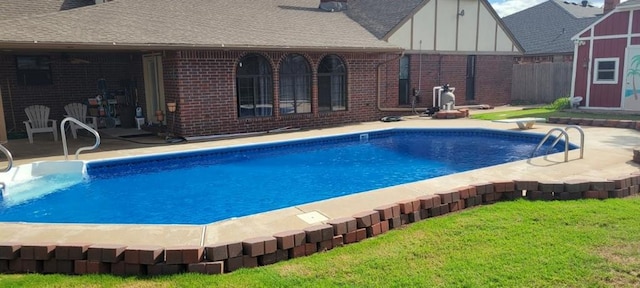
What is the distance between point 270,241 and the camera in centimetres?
462

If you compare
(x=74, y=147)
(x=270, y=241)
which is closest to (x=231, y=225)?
(x=270, y=241)

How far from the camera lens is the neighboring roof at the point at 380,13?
18.1 m

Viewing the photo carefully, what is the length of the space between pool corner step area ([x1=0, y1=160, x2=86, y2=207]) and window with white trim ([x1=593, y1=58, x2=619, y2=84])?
731 inches

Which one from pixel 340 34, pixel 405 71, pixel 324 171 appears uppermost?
pixel 340 34

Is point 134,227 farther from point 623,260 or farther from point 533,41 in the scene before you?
point 533,41

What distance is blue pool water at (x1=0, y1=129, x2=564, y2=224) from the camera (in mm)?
7363

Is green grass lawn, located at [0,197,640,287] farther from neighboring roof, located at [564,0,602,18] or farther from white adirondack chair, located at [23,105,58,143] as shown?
neighboring roof, located at [564,0,602,18]

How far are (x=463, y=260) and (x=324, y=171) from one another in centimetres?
580

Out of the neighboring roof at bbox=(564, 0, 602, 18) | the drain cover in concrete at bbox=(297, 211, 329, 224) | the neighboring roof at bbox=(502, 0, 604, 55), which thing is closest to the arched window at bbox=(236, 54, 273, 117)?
the drain cover in concrete at bbox=(297, 211, 329, 224)

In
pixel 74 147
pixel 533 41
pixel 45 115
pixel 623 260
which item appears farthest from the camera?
pixel 533 41

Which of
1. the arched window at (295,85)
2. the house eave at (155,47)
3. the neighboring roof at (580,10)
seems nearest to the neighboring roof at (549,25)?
the neighboring roof at (580,10)

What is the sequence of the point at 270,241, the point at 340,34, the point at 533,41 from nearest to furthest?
1. the point at 270,241
2. the point at 340,34
3. the point at 533,41

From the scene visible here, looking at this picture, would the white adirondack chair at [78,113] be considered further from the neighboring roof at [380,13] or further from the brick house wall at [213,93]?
the neighboring roof at [380,13]

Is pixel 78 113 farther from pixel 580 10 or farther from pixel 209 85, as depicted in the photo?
pixel 580 10
